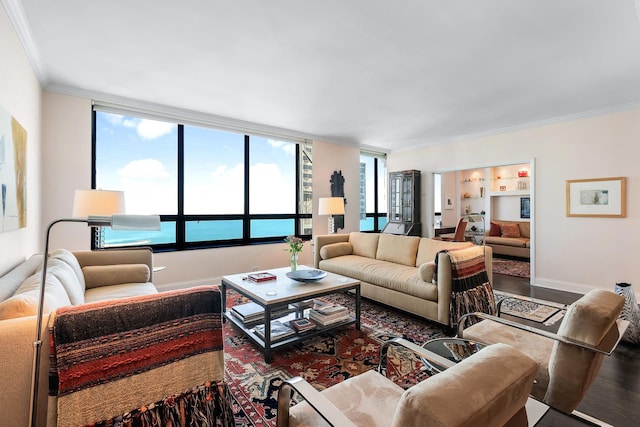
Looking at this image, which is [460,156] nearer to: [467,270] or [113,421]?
[467,270]

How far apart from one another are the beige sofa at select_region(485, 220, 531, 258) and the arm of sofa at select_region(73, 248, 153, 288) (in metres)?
6.82

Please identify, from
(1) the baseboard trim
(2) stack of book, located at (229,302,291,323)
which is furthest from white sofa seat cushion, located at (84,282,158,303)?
(1) the baseboard trim

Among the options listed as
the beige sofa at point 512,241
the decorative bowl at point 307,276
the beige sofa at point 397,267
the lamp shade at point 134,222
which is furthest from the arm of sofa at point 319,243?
the beige sofa at point 512,241

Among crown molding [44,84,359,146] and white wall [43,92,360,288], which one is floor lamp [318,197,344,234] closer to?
white wall [43,92,360,288]

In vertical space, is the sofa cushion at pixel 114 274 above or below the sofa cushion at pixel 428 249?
below

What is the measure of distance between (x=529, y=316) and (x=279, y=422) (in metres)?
3.17

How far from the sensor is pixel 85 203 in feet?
8.53

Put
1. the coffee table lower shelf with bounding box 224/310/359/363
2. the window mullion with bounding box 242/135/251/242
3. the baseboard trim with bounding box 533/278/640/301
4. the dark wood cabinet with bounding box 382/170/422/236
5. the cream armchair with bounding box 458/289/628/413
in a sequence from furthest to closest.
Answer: the dark wood cabinet with bounding box 382/170/422/236 < the window mullion with bounding box 242/135/251/242 < the baseboard trim with bounding box 533/278/640/301 < the coffee table lower shelf with bounding box 224/310/359/363 < the cream armchair with bounding box 458/289/628/413

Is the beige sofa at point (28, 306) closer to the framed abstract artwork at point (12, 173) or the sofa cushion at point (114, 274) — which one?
the sofa cushion at point (114, 274)

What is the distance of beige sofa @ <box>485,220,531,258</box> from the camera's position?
6.16m

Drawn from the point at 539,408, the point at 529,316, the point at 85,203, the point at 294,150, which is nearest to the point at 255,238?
the point at 294,150

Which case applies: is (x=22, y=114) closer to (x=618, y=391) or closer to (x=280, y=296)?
(x=280, y=296)

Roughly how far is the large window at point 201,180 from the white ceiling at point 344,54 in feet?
1.98

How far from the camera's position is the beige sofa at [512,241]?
20.2 feet
